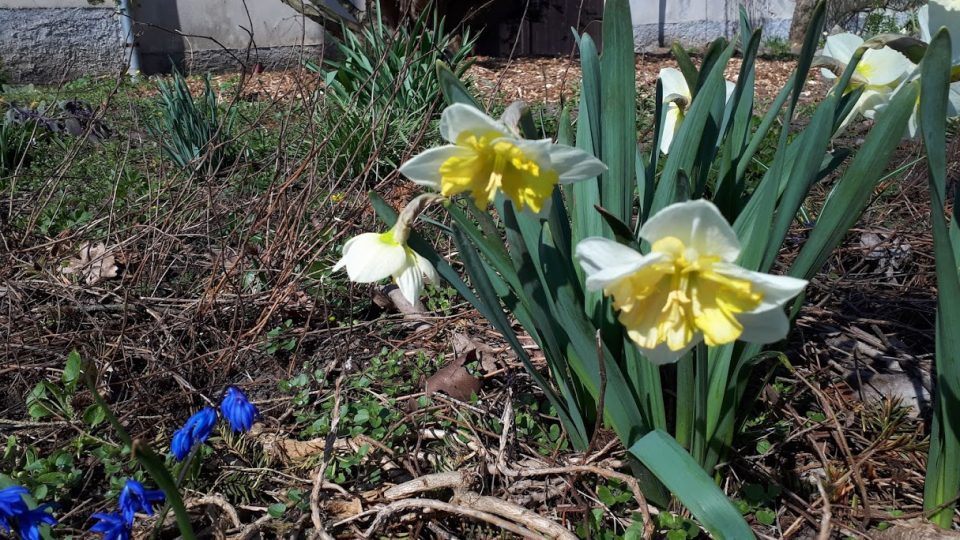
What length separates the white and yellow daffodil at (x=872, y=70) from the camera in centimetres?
111

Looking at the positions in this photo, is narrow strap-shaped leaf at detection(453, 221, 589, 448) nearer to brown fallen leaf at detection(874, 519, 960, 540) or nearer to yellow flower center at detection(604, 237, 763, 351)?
yellow flower center at detection(604, 237, 763, 351)

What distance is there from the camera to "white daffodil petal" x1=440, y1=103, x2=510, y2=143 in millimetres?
815

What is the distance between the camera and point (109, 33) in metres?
8.25

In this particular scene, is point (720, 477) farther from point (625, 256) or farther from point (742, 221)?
point (625, 256)

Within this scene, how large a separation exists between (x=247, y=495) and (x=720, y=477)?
0.91m

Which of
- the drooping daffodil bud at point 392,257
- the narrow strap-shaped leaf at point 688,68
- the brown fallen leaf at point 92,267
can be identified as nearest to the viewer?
the drooping daffodil bud at point 392,257

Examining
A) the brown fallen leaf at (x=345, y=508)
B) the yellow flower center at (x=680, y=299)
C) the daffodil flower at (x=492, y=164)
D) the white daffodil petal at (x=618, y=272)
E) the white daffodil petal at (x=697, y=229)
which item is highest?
the daffodil flower at (x=492, y=164)

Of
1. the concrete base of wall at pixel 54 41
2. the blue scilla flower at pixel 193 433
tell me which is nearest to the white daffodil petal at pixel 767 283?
the blue scilla flower at pixel 193 433

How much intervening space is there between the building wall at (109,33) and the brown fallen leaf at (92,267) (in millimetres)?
5737

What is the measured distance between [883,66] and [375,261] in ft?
2.87

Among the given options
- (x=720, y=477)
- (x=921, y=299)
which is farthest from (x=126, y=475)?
(x=921, y=299)

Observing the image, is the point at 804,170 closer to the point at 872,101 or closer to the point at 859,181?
the point at 859,181

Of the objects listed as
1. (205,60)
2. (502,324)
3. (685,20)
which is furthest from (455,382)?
(685,20)

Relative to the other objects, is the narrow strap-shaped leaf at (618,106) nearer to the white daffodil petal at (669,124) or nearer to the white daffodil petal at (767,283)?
the white daffodil petal at (669,124)
